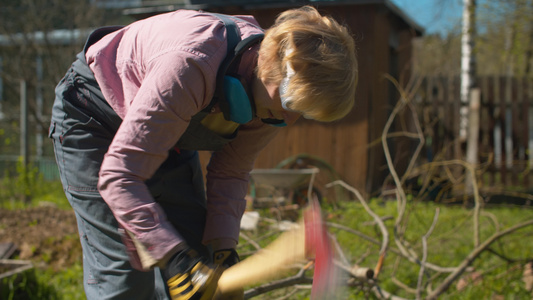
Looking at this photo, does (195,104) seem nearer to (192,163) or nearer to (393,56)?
(192,163)

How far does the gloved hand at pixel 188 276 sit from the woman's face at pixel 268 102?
531 millimetres

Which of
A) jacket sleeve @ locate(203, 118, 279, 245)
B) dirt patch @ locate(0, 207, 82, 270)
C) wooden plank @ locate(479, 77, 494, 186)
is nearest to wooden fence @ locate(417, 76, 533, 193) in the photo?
wooden plank @ locate(479, 77, 494, 186)

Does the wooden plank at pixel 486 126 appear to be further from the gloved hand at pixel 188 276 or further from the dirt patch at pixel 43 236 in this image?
the gloved hand at pixel 188 276

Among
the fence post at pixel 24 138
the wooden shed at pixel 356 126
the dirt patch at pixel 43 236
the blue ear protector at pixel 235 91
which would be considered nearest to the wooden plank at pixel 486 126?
the wooden shed at pixel 356 126

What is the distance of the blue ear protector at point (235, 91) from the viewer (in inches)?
58.2

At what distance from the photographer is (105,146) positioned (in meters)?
1.68

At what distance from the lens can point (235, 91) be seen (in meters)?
1.50

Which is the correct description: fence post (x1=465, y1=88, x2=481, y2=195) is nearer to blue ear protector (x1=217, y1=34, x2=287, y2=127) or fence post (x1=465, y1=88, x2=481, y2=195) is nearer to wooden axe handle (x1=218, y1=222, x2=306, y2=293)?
wooden axe handle (x1=218, y1=222, x2=306, y2=293)

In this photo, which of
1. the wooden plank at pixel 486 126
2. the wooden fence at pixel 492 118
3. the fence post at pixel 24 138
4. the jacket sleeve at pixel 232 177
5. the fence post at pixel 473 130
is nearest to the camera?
the jacket sleeve at pixel 232 177

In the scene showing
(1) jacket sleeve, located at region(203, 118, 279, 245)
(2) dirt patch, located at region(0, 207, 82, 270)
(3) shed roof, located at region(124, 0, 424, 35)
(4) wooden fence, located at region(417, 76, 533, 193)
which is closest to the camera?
(1) jacket sleeve, located at region(203, 118, 279, 245)

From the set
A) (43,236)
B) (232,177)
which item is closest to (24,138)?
(43,236)

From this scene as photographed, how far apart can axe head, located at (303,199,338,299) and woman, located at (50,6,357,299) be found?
0.34 metres

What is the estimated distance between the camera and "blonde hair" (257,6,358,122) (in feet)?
4.72

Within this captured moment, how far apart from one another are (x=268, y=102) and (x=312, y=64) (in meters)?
0.20
